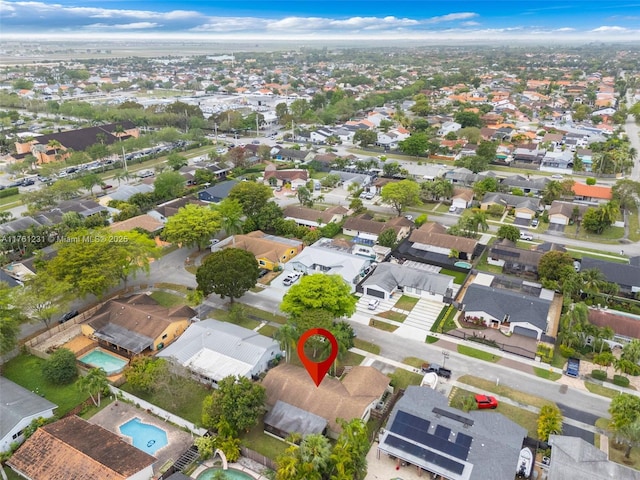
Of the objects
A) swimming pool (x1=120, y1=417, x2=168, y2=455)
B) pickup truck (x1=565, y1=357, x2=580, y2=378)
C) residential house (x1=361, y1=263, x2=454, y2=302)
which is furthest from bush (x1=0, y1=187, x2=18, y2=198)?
pickup truck (x1=565, y1=357, x2=580, y2=378)

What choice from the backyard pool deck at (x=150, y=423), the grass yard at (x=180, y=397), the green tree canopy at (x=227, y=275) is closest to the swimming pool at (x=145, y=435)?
the backyard pool deck at (x=150, y=423)

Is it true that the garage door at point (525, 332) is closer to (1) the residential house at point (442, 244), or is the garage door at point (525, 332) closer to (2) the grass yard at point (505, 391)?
(2) the grass yard at point (505, 391)

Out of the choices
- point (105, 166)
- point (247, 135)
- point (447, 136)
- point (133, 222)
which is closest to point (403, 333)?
point (133, 222)

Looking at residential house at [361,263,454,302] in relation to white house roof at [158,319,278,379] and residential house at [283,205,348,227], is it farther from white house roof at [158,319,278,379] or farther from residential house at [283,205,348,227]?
residential house at [283,205,348,227]

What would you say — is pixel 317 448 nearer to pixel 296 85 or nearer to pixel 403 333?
pixel 403 333

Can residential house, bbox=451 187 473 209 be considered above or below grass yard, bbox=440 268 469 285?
above

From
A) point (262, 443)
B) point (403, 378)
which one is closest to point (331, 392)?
point (262, 443)

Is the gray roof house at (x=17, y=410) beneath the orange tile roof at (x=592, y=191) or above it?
beneath
